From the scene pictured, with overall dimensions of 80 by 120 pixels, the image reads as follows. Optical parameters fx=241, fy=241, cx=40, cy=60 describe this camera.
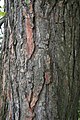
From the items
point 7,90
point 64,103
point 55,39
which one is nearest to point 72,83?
point 64,103

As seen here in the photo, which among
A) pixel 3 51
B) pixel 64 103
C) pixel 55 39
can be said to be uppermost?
pixel 55 39

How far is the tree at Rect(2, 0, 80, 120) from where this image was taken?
1408 millimetres

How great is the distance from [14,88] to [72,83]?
36 centimetres

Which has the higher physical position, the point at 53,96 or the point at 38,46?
the point at 38,46

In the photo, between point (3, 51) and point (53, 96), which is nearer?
point (53, 96)

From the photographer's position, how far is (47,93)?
140 centimetres

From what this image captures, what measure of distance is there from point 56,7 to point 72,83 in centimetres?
47

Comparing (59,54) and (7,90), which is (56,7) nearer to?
(59,54)

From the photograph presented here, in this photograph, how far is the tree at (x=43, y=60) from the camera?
141 centimetres

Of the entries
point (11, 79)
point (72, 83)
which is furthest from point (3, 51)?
point (72, 83)

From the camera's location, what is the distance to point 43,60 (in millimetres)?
1410

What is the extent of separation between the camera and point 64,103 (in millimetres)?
1445

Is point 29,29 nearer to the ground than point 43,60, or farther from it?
farther from it

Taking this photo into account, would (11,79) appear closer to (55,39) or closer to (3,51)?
(3,51)
